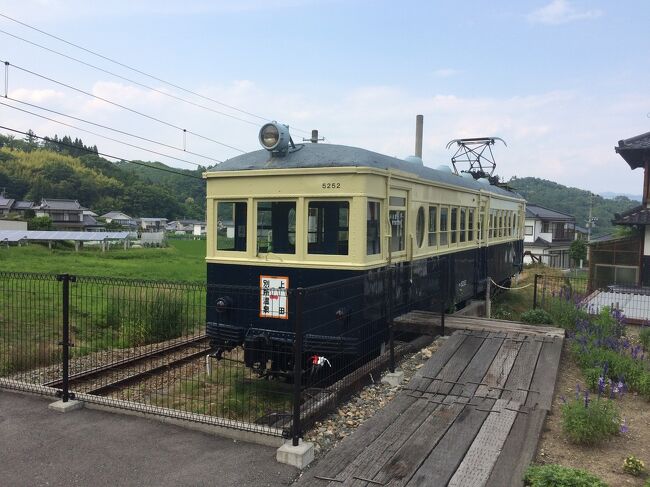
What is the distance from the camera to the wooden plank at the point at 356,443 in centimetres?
402

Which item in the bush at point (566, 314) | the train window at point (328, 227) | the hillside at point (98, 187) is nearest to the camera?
the train window at point (328, 227)

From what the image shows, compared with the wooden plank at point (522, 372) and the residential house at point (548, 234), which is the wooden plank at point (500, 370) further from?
the residential house at point (548, 234)

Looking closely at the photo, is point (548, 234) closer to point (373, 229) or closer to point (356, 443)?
point (373, 229)

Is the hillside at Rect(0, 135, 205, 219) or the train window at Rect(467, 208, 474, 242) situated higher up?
the hillside at Rect(0, 135, 205, 219)

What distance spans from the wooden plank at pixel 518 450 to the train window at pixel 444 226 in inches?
177

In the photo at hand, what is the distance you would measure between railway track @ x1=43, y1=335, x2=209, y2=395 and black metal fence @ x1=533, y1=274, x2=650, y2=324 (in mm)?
6092

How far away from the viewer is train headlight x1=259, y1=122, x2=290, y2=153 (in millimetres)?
6824

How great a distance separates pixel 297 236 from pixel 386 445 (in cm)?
292

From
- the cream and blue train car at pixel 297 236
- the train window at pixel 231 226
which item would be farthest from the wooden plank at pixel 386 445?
the train window at pixel 231 226

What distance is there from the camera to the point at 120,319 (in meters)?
11.9

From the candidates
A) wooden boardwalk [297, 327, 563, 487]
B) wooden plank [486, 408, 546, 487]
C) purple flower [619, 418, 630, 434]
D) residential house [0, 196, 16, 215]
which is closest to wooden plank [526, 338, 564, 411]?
wooden boardwalk [297, 327, 563, 487]

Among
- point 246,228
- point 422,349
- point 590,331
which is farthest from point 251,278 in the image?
point 590,331

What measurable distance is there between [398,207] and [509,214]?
8.81 meters

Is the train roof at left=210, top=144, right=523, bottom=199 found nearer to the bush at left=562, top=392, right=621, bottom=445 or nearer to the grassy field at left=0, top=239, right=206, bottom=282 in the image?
the bush at left=562, top=392, right=621, bottom=445
